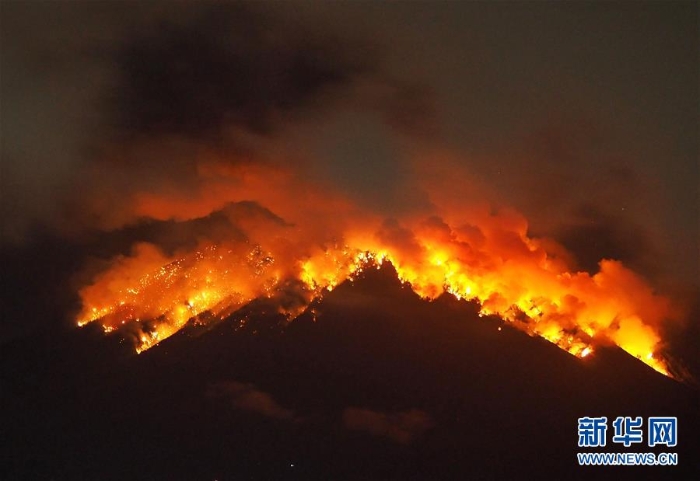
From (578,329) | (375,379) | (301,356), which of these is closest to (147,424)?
(301,356)

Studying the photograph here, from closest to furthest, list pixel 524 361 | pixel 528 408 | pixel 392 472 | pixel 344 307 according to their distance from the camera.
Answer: pixel 392 472 < pixel 528 408 < pixel 524 361 < pixel 344 307

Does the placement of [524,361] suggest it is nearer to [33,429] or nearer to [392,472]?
[392,472]

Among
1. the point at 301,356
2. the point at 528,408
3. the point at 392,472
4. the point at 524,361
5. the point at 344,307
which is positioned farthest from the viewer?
the point at 344,307

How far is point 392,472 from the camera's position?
1751 inches

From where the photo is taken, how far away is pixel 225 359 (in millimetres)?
57375

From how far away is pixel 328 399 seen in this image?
170 ft

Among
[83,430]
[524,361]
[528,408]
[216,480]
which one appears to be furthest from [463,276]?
[83,430]

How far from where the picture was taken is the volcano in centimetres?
4538

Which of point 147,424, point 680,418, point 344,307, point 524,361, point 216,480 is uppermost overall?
point 344,307

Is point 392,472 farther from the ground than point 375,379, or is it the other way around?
point 375,379

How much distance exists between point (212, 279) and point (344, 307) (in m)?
11.3

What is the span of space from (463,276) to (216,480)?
23.2 metres

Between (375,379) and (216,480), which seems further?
(375,379)

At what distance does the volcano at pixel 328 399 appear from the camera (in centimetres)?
4538
